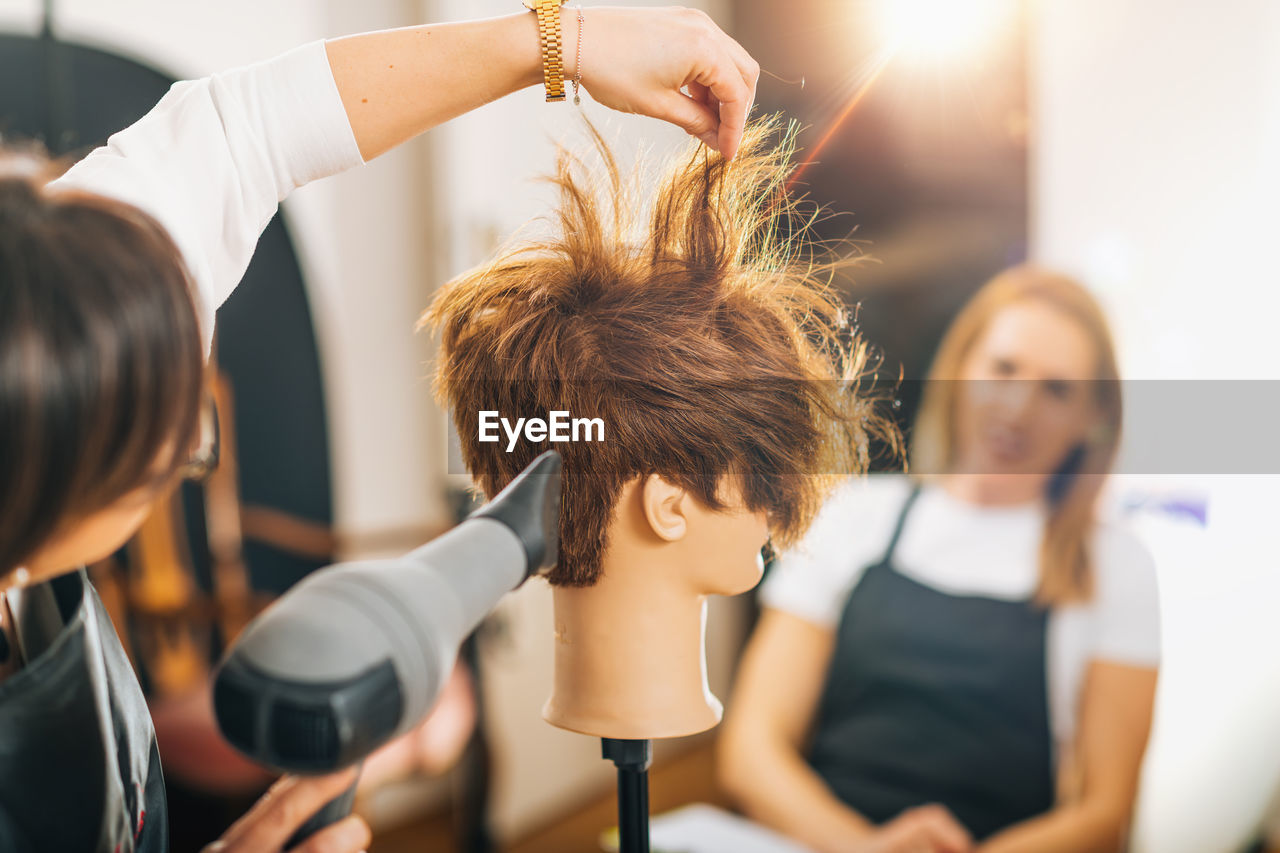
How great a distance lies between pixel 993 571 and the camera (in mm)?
1322

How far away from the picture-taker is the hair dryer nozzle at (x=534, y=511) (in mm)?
416

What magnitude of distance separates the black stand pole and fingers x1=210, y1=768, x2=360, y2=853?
178 mm

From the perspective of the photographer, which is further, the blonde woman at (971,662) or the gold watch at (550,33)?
the blonde woman at (971,662)

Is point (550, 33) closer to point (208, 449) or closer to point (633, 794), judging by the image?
point (208, 449)

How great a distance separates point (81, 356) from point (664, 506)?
324 millimetres

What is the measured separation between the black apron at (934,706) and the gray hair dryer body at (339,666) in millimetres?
1055

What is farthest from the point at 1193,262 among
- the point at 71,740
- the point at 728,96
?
the point at 71,740

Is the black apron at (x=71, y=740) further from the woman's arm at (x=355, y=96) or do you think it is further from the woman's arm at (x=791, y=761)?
the woman's arm at (x=791, y=761)

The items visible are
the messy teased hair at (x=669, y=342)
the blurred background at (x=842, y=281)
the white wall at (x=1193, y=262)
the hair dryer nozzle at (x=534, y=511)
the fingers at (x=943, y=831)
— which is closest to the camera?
the hair dryer nozzle at (x=534, y=511)

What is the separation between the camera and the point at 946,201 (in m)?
0.91

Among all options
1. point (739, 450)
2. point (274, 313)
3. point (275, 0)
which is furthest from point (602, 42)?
point (274, 313)

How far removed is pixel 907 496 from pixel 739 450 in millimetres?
863

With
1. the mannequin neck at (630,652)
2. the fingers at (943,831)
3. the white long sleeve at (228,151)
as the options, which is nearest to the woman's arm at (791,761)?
the fingers at (943,831)

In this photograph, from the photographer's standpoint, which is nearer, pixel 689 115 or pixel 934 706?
pixel 689 115
